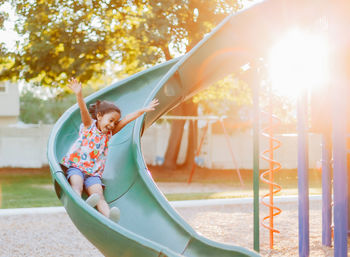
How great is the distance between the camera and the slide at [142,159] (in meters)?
4.00

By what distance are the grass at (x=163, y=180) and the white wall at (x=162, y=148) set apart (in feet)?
2.30

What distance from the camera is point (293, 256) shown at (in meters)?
5.82

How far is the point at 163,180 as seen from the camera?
1755 cm

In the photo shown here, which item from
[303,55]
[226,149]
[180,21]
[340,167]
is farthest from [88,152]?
[226,149]

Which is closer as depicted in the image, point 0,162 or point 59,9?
point 59,9

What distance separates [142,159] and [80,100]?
0.98 metres

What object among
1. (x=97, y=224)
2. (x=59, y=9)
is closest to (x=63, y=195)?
(x=97, y=224)

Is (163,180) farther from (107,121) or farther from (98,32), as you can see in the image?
(107,121)

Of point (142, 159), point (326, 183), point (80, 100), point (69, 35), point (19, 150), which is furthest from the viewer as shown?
point (19, 150)

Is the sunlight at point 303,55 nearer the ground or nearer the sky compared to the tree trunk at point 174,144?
nearer the sky

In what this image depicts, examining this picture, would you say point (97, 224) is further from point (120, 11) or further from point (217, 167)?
point (217, 167)

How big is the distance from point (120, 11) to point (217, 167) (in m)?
8.18

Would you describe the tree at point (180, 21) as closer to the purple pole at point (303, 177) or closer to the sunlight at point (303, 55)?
the sunlight at point (303, 55)

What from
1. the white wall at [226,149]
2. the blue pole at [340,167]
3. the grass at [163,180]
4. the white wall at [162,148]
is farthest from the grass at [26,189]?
the blue pole at [340,167]
